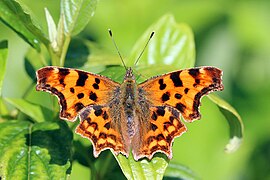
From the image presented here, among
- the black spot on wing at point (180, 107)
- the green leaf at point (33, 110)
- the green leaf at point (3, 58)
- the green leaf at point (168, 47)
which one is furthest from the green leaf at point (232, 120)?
the green leaf at point (3, 58)

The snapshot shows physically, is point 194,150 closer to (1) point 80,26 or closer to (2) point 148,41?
(2) point 148,41

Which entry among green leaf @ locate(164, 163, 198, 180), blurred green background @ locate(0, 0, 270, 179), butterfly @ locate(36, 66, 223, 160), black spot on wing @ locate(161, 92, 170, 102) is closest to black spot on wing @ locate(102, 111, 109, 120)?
butterfly @ locate(36, 66, 223, 160)

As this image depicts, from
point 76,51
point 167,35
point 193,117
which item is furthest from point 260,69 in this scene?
point 193,117

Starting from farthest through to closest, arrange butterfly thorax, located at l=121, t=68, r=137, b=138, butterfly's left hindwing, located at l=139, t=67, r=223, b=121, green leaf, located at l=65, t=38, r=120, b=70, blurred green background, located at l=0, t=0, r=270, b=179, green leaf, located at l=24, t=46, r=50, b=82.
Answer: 1. blurred green background, located at l=0, t=0, r=270, b=179
2. green leaf, located at l=24, t=46, r=50, b=82
3. green leaf, located at l=65, t=38, r=120, b=70
4. butterfly thorax, located at l=121, t=68, r=137, b=138
5. butterfly's left hindwing, located at l=139, t=67, r=223, b=121

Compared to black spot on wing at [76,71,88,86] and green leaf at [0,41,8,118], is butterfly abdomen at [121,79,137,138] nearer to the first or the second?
black spot on wing at [76,71,88,86]

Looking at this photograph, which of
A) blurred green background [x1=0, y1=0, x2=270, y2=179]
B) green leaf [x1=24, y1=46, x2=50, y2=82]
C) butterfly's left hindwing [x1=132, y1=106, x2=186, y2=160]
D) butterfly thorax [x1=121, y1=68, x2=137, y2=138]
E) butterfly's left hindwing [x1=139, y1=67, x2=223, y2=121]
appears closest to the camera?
butterfly's left hindwing [x1=132, y1=106, x2=186, y2=160]

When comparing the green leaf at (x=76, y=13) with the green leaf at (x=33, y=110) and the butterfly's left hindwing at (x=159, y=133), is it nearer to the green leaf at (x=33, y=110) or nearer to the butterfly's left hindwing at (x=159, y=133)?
the green leaf at (x=33, y=110)

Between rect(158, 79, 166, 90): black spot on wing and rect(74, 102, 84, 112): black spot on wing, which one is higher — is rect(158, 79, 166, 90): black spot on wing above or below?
above
